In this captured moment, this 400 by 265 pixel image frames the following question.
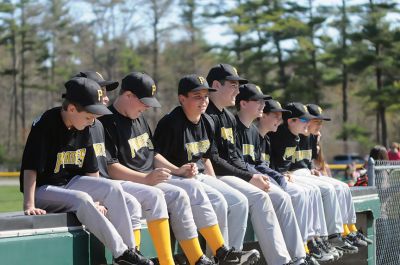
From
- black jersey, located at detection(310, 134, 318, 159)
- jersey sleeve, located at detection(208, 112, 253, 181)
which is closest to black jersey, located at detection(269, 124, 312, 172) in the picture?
black jersey, located at detection(310, 134, 318, 159)

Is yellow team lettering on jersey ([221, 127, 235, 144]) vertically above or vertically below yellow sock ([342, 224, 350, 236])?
above

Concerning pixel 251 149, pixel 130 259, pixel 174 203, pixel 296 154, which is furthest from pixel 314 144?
pixel 130 259

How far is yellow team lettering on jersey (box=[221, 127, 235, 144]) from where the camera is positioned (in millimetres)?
7397

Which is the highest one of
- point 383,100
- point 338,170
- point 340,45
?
point 340,45

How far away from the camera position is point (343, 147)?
51.7 meters

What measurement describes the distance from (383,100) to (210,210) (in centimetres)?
4104

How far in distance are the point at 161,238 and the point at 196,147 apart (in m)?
1.39

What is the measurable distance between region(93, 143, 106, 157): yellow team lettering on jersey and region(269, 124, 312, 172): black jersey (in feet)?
11.0

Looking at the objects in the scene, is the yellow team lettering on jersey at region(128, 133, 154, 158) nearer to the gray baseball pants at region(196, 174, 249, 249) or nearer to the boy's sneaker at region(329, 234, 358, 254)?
the gray baseball pants at region(196, 174, 249, 249)

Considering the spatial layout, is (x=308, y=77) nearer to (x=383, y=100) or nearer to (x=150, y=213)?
(x=383, y=100)

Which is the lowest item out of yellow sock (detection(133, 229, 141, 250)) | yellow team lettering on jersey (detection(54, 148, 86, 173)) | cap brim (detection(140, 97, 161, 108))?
yellow sock (detection(133, 229, 141, 250))

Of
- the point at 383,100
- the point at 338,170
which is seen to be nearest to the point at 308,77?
the point at 383,100

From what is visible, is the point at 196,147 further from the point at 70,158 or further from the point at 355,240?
the point at 355,240

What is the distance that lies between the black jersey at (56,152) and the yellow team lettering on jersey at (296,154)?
3680 mm
